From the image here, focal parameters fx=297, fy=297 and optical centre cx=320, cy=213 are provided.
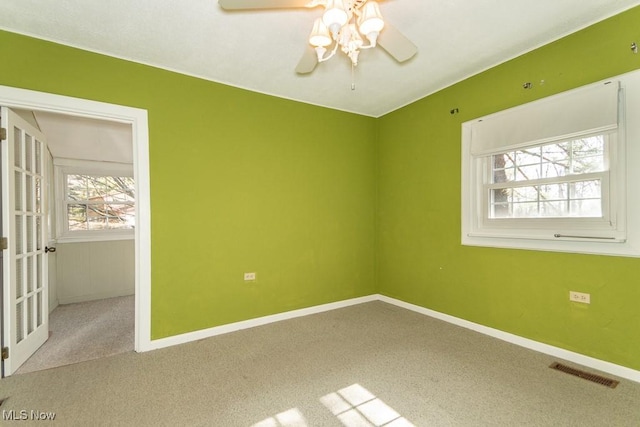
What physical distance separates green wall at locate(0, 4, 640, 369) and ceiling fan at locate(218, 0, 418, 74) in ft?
5.04

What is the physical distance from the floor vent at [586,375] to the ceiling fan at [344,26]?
257 centimetres

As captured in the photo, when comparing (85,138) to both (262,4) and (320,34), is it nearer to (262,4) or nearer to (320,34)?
(262,4)

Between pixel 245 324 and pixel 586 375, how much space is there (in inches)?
116

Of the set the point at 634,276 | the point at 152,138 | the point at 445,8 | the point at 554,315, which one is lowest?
the point at 554,315

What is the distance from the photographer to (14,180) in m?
2.36

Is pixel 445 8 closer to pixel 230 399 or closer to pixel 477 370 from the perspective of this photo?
Result: pixel 477 370

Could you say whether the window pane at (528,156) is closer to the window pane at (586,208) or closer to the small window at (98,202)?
the window pane at (586,208)

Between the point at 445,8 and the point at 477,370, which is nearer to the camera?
the point at 445,8

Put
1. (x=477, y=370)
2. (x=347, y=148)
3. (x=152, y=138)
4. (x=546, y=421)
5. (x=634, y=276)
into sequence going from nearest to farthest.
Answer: (x=546, y=421)
(x=634, y=276)
(x=477, y=370)
(x=152, y=138)
(x=347, y=148)

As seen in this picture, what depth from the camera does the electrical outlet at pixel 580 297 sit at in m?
2.30

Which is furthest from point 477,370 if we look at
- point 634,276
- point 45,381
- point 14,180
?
point 14,180

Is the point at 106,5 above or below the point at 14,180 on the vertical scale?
above

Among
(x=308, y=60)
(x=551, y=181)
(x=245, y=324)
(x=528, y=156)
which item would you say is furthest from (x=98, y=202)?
(x=551, y=181)

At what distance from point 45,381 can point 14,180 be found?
61.3 inches
